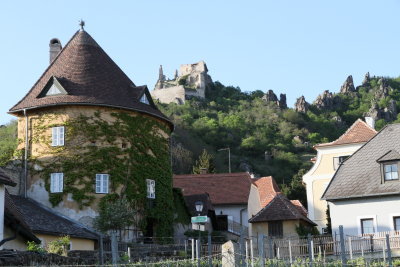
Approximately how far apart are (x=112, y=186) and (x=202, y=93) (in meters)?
124

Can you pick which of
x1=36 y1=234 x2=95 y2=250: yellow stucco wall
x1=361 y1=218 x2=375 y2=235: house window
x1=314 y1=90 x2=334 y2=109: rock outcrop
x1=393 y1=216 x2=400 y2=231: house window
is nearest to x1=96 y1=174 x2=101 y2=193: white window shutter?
x1=36 y1=234 x2=95 y2=250: yellow stucco wall

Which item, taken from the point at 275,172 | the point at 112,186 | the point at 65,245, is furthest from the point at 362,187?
the point at 275,172

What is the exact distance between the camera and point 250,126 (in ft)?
468

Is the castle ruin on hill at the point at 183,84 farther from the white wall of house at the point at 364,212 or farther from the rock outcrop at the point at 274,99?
the white wall of house at the point at 364,212

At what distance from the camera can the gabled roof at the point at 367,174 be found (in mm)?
35781

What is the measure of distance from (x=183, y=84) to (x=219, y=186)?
369ft

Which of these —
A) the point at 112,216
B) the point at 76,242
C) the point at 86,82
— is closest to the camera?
the point at 76,242

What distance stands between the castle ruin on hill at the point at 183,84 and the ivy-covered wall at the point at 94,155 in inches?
4407

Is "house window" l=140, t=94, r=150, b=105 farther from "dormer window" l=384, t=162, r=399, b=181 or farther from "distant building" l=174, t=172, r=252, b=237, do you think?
"dormer window" l=384, t=162, r=399, b=181

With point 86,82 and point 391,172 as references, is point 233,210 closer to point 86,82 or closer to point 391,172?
point 391,172

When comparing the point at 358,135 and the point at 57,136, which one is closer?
the point at 57,136

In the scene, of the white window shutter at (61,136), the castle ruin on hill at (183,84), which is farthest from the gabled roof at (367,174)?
the castle ruin on hill at (183,84)

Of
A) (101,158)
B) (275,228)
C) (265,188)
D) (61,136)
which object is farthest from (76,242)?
(265,188)

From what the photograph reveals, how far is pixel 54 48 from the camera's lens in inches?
1734
